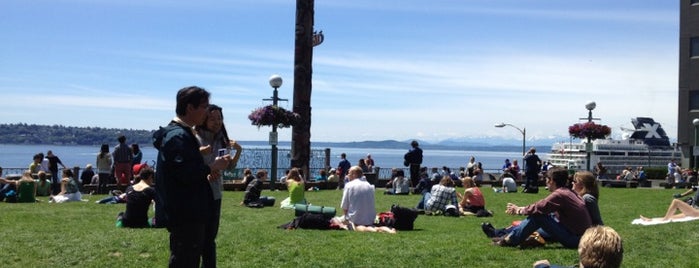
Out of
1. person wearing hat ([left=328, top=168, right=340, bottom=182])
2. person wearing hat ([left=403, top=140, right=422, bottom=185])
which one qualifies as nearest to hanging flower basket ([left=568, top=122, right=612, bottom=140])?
person wearing hat ([left=403, top=140, right=422, bottom=185])

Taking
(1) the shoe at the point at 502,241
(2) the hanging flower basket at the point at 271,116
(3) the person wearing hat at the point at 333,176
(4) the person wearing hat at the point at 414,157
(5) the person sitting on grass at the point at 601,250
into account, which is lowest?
(1) the shoe at the point at 502,241

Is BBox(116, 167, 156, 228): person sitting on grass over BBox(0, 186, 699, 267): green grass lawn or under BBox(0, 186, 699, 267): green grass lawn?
over

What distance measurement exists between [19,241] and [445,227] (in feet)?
22.6

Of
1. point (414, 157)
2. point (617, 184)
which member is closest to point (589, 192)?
point (414, 157)

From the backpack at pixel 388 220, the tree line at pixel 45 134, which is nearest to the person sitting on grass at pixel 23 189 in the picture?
the backpack at pixel 388 220

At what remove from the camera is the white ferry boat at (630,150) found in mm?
80375

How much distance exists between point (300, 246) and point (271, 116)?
14.8 metres

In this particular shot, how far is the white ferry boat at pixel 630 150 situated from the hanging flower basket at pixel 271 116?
56005 millimetres

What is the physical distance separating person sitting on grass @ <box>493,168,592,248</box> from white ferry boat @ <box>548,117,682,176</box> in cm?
6847

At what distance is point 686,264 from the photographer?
380 inches

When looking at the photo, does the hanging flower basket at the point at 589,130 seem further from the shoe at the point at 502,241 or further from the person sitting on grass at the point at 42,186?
the shoe at the point at 502,241

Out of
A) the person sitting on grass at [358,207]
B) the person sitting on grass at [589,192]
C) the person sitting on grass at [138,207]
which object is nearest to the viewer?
the person sitting on grass at [589,192]

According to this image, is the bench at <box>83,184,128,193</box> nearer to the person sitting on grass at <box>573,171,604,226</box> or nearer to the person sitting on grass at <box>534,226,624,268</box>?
the person sitting on grass at <box>573,171,604,226</box>

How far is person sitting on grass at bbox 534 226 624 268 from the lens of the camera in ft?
15.1
